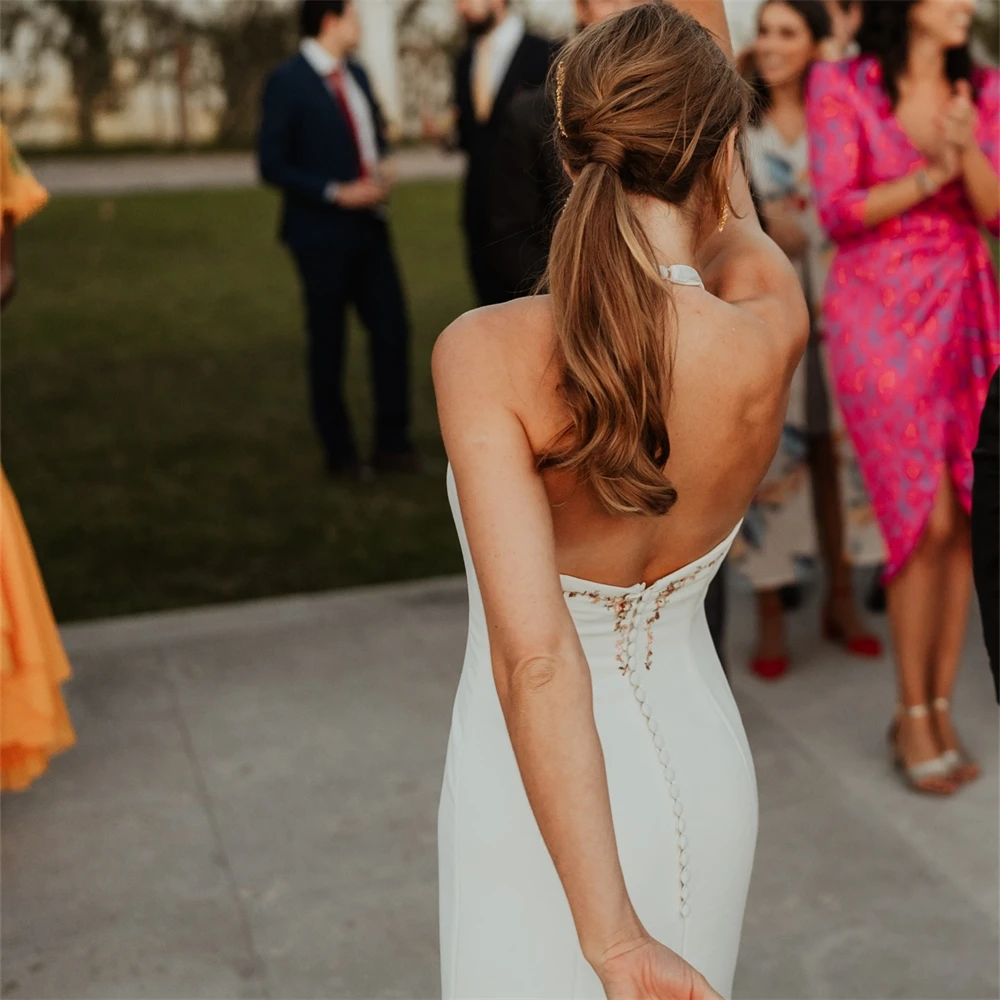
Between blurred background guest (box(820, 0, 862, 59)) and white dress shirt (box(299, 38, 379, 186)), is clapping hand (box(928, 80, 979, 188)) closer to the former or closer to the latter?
blurred background guest (box(820, 0, 862, 59))

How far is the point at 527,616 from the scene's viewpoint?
4.89ft

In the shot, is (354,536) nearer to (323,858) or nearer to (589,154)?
(323,858)

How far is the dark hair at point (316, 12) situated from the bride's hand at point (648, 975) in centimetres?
574

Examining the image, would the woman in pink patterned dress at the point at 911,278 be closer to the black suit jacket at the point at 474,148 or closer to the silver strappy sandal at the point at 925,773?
the silver strappy sandal at the point at 925,773

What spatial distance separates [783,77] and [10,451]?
450cm

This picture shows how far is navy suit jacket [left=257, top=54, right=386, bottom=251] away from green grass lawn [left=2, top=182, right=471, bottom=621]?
1164 millimetres

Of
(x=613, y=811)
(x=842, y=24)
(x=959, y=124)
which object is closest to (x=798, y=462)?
(x=959, y=124)

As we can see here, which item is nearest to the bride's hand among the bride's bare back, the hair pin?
the bride's bare back

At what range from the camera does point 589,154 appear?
5.19 ft

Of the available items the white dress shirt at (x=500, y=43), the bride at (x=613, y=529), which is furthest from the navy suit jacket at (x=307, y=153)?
the bride at (x=613, y=529)

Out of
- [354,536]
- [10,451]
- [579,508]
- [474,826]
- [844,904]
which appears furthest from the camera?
[10,451]

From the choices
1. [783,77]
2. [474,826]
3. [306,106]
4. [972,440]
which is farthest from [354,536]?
[474,826]

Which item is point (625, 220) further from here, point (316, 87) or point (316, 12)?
point (316, 12)

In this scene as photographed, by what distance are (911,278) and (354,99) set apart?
12.0 ft
